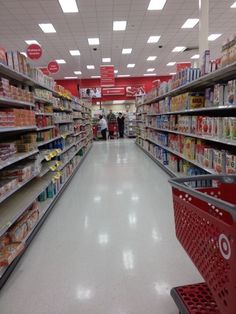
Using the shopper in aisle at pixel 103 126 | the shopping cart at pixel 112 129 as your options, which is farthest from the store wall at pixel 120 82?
the shopper in aisle at pixel 103 126

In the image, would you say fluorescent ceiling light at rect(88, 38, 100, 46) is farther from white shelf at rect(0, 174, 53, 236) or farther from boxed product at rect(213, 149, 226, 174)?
boxed product at rect(213, 149, 226, 174)

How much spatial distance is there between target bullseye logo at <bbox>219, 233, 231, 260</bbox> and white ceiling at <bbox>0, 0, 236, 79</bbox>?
7.45m

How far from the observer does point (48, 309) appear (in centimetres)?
197

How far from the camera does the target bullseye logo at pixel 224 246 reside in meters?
1.04

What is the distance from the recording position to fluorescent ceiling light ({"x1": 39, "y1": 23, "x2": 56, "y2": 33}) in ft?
28.0

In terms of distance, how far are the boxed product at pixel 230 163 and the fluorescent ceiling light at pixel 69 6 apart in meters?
6.23

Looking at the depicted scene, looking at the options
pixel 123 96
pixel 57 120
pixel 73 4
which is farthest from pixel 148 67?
pixel 57 120

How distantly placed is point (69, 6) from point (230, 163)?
6564 mm

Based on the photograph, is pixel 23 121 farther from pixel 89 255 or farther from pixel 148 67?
pixel 148 67

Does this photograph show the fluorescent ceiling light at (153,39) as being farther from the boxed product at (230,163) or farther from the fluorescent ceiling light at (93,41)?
the boxed product at (230,163)

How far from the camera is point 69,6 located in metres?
7.21

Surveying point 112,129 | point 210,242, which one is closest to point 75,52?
point 112,129

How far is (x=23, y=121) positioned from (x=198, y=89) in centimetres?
314

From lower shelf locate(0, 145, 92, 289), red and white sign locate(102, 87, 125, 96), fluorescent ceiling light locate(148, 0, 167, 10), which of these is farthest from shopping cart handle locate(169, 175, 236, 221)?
red and white sign locate(102, 87, 125, 96)
